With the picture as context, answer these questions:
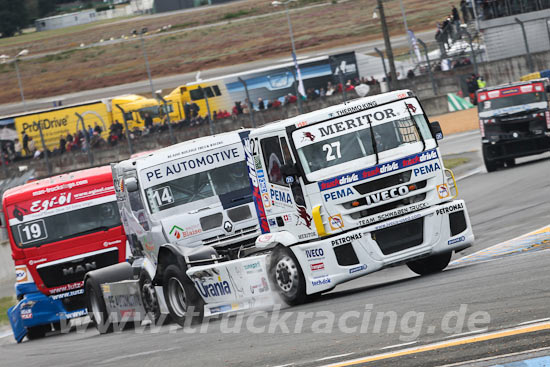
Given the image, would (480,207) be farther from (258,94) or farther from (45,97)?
(45,97)

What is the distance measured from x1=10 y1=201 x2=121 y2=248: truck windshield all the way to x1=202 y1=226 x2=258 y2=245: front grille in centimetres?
457

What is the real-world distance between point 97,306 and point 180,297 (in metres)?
3.03

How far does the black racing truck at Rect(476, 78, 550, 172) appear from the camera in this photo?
78.3ft

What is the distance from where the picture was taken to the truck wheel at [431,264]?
12000 millimetres

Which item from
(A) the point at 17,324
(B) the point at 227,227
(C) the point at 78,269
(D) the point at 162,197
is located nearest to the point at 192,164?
(D) the point at 162,197

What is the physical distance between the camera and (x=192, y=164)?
13.4 metres

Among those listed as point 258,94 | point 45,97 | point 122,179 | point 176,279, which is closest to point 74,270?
point 122,179

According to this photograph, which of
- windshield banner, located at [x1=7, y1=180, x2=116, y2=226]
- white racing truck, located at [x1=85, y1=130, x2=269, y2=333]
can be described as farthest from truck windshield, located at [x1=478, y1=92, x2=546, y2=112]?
white racing truck, located at [x1=85, y1=130, x2=269, y2=333]

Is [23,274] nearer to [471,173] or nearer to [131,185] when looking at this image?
[131,185]

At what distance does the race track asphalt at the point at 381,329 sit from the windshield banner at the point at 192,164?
6.58ft

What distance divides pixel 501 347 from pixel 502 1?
43.2 m

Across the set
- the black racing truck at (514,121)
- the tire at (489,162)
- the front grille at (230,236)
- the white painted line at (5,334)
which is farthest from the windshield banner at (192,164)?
the tire at (489,162)

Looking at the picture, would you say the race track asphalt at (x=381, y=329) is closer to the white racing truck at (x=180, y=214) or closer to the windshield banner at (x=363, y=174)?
the white racing truck at (x=180, y=214)

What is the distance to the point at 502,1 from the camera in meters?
47.3
